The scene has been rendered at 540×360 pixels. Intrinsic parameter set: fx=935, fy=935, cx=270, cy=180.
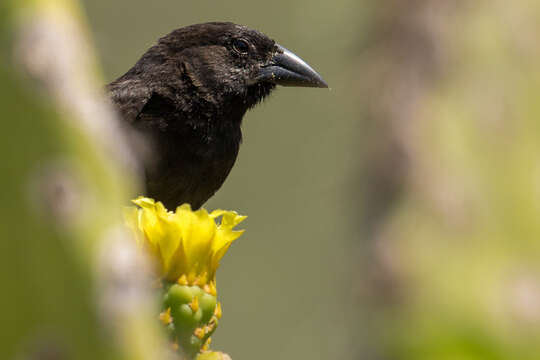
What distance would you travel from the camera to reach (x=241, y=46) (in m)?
3.66

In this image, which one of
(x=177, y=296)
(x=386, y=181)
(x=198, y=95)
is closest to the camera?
(x=177, y=296)

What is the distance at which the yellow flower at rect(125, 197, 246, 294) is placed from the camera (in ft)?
5.64

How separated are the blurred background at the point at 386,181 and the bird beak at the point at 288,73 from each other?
0.18 m

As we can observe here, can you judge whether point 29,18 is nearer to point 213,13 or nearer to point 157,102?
point 157,102

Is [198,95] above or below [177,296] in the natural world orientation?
above

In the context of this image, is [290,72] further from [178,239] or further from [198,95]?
[178,239]

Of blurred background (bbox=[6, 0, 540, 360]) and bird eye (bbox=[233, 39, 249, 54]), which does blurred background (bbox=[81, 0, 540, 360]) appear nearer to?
blurred background (bbox=[6, 0, 540, 360])

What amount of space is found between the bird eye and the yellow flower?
1944 millimetres

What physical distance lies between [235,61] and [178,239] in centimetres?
197

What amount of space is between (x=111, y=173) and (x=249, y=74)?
101 inches

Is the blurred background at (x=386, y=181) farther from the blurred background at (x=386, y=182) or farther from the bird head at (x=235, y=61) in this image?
the bird head at (x=235, y=61)

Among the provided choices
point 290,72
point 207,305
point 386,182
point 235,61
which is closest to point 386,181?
point 386,182

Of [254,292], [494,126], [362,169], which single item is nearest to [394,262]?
[362,169]

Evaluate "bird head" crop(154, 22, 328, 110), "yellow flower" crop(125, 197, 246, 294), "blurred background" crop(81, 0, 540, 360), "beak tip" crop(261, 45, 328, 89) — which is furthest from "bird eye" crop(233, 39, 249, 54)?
"yellow flower" crop(125, 197, 246, 294)
